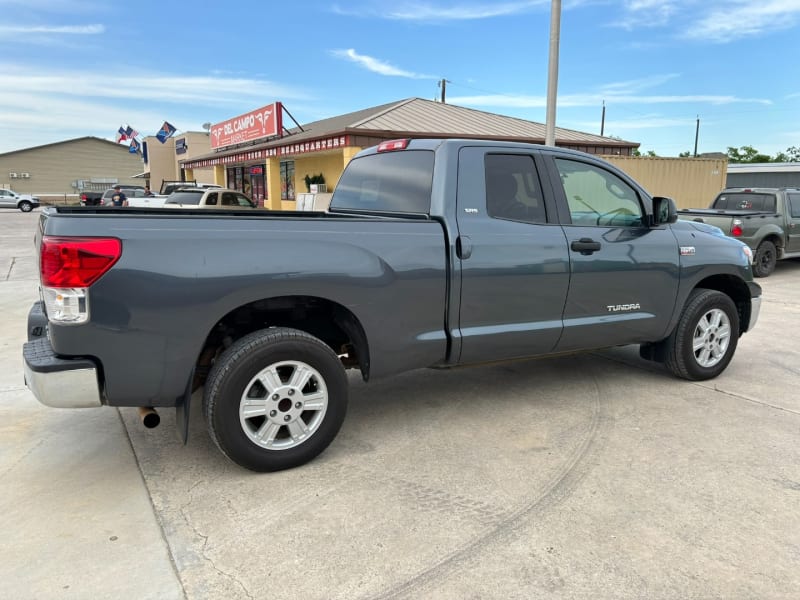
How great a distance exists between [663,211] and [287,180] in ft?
73.2

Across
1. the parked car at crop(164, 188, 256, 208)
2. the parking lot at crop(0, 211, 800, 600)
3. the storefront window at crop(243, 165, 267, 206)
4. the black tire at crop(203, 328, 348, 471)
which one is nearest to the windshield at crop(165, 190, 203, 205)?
the parked car at crop(164, 188, 256, 208)

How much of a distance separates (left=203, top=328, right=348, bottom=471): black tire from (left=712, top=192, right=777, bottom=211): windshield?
1142cm

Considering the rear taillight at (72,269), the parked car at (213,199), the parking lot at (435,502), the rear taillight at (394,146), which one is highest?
the rear taillight at (394,146)

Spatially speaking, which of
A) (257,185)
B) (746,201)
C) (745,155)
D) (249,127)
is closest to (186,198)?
(249,127)

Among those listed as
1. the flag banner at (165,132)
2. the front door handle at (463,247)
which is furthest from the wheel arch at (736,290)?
the flag banner at (165,132)

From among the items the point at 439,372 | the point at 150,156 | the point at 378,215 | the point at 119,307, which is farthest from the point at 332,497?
the point at 150,156

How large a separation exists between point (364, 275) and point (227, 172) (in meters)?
32.5

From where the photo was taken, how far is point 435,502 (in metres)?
3.14

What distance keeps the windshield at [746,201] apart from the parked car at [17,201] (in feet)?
155

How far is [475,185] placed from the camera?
12.9ft

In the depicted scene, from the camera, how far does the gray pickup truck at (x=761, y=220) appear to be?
11203mm

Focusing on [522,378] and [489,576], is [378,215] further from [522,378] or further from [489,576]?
[489,576]

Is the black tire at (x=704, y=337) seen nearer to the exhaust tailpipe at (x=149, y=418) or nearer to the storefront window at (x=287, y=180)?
the exhaust tailpipe at (x=149, y=418)

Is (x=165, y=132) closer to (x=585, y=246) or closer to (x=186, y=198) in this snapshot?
(x=186, y=198)
